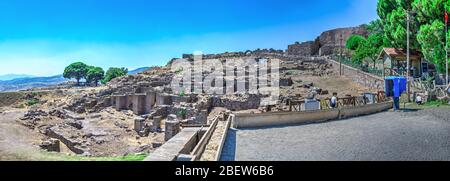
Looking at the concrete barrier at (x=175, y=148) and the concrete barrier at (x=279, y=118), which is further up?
the concrete barrier at (x=279, y=118)

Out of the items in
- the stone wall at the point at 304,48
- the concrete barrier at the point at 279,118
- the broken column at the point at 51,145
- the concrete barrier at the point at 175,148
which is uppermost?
the stone wall at the point at 304,48

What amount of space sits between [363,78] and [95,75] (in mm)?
81102

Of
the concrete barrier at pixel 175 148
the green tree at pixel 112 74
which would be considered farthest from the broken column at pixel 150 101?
the green tree at pixel 112 74

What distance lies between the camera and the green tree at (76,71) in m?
106

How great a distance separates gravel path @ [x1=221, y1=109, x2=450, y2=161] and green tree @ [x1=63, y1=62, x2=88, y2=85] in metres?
101

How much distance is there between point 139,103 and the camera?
40.1 m

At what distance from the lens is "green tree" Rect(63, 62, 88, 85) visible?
347 feet

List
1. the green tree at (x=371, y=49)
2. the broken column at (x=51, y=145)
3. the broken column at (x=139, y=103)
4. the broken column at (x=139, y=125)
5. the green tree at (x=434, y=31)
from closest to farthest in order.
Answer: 1. the broken column at (x=51, y=145)
2. the green tree at (x=434, y=31)
3. the broken column at (x=139, y=125)
4. the broken column at (x=139, y=103)
5. the green tree at (x=371, y=49)

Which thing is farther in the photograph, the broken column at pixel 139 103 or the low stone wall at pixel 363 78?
the broken column at pixel 139 103

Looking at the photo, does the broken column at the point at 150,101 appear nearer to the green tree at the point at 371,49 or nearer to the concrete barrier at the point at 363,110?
the green tree at the point at 371,49

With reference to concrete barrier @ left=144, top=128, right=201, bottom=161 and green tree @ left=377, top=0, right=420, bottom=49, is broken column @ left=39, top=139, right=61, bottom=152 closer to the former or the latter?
concrete barrier @ left=144, top=128, right=201, bottom=161

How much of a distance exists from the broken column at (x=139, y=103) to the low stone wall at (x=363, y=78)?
847 inches
